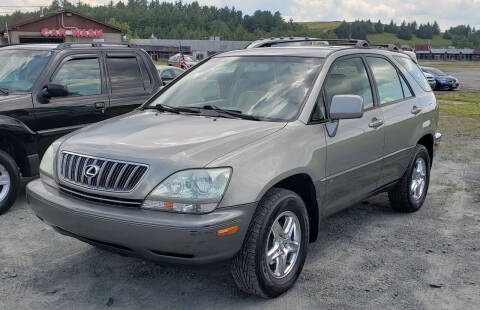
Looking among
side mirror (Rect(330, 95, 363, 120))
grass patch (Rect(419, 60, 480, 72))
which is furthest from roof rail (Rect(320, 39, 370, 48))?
grass patch (Rect(419, 60, 480, 72))

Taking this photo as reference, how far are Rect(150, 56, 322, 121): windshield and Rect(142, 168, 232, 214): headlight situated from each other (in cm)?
97

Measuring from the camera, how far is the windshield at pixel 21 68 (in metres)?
6.11

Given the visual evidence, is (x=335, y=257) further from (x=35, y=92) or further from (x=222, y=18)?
(x=222, y=18)

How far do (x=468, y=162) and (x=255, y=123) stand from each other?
602 cm

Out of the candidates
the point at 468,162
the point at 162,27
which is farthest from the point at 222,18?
the point at 468,162

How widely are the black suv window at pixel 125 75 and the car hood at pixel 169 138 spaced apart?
2772 millimetres

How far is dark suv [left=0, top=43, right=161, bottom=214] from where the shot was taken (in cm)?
572

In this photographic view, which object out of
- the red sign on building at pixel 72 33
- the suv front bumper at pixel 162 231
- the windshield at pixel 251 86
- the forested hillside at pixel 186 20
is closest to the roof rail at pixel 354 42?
the windshield at pixel 251 86

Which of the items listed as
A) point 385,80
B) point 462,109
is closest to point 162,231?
point 385,80

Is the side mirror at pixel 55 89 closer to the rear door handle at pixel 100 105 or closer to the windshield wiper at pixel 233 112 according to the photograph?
the rear door handle at pixel 100 105

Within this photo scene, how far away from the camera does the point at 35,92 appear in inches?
234

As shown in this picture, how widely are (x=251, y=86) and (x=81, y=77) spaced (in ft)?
9.85

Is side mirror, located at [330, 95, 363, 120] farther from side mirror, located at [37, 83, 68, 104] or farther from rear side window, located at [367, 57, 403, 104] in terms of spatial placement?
side mirror, located at [37, 83, 68, 104]

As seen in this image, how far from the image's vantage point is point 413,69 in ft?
19.6
